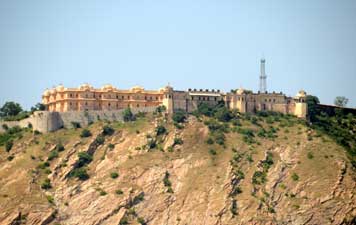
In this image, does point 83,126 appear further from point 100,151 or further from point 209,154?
point 209,154

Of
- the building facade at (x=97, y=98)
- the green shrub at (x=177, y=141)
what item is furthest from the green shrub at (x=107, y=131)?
the green shrub at (x=177, y=141)

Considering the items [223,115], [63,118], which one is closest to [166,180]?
[223,115]

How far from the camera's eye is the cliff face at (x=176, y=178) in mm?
114875

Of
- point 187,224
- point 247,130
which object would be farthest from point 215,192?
point 247,130

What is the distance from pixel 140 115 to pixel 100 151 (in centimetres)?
807

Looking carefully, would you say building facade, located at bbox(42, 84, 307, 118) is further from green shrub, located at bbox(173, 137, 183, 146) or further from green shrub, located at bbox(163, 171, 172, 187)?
green shrub, located at bbox(163, 171, 172, 187)

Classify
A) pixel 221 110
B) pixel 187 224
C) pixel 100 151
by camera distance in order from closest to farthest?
pixel 187 224 → pixel 100 151 → pixel 221 110

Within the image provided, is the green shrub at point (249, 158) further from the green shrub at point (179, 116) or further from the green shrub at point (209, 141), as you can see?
the green shrub at point (179, 116)

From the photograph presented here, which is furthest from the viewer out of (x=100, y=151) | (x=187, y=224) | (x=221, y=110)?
(x=221, y=110)

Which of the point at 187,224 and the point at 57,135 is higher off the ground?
the point at 57,135

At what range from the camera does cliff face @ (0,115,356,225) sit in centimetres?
11488

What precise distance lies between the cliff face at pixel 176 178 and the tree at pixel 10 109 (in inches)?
467

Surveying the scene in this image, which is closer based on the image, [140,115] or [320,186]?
[320,186]

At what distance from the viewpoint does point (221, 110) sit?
429 ft
